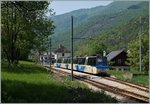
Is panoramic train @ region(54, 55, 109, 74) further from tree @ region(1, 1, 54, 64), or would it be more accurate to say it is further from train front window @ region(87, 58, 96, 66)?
tree @ region(1, 1, 54, 64)

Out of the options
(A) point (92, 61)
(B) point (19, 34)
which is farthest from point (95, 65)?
(B) point (19, 34)

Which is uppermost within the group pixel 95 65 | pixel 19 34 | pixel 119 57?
pixel 19 34

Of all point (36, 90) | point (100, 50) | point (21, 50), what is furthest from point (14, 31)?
point (100, 50)

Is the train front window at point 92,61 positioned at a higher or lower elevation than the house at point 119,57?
lower

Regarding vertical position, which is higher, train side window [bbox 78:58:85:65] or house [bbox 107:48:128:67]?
house [bbox 107:48:128:67]

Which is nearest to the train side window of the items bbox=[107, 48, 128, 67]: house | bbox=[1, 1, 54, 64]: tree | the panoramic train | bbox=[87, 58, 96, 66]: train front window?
the panoramic train

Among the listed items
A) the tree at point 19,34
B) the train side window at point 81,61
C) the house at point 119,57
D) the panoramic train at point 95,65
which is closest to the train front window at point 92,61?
the panoramic train at point 95,65

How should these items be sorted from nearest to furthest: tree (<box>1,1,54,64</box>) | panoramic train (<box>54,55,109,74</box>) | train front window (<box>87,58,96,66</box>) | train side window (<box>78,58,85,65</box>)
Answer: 1. tree (<box>1,1,54,64</box>)
2. panoramic train (<box>54,55,109,74</box>)
3. train front window (<box>87,58,96,66</box>)
4. train side window (<box>78,58,85,65</box>)

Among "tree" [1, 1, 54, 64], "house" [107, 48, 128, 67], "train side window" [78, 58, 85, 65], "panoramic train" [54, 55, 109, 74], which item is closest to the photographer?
"tree" [1, 1, 54, 64]

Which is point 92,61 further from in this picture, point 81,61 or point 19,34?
point 19,34

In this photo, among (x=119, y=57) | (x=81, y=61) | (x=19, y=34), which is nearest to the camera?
(x=81, y=61)

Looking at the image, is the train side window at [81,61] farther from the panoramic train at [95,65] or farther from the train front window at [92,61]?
the train front window at [92,61]

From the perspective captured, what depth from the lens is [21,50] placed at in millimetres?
54812

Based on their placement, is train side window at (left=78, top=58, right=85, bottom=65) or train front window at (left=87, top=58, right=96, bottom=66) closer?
train front window at (left=87, top=58, right=96, bottom=66)
